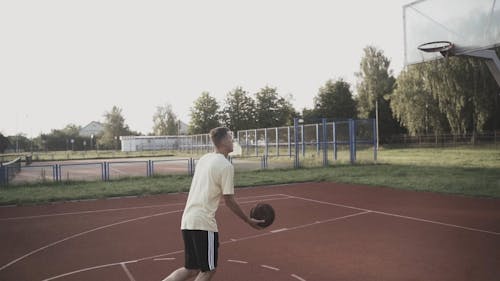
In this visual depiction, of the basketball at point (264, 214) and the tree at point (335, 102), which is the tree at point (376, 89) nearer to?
the tree at point (335, 102)

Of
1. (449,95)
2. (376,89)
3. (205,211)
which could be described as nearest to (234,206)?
(205,211)

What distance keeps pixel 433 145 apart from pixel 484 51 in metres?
31.4

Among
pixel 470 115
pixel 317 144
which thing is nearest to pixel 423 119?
pixel 470 115

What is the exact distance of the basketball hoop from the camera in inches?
483

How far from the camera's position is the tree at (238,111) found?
211 ft

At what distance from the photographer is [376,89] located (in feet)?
187

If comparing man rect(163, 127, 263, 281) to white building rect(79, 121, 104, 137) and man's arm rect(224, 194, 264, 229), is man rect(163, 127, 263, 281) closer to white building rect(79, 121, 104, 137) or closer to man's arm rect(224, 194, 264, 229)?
man's arm rect(224, 194, 264, 229)

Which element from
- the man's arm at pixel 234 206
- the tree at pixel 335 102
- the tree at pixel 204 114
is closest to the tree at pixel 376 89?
the tree at pixel 335 102

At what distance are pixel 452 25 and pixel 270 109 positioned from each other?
5292 cm

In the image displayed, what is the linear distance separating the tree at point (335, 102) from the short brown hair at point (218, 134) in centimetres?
5709

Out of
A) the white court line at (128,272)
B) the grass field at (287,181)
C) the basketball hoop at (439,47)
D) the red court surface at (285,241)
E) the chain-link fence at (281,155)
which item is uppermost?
the basketball hoop at (439,47)

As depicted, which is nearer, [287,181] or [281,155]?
[287,181]

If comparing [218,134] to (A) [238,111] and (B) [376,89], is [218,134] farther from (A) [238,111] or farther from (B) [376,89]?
(A) [238,111]

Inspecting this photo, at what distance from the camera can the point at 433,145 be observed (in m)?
40.9
